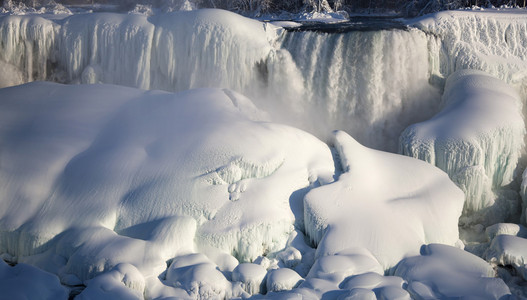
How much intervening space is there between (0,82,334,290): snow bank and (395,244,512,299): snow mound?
1083mm

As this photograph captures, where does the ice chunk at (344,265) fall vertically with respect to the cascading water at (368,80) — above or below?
below

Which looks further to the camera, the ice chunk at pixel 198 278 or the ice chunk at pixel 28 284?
the ice chunk at pixel 198 278

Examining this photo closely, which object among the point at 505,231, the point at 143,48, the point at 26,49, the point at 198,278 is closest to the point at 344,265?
the point at 198,278

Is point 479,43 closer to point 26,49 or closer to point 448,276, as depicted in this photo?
point 448,276

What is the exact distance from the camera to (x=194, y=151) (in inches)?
186

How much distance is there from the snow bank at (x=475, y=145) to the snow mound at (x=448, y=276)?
52.7 inches

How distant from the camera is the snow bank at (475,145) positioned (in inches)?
219

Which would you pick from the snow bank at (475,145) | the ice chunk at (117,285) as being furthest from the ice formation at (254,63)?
the ice chunk at (117,285)

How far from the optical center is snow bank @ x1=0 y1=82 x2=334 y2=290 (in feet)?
14.0

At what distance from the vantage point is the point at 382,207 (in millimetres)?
4750

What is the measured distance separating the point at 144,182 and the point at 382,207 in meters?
2.17

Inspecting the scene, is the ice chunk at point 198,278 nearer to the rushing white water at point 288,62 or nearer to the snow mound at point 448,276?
the snow mound at point 448,276

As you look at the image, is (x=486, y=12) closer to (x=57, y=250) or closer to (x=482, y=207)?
(x=482, y=207)

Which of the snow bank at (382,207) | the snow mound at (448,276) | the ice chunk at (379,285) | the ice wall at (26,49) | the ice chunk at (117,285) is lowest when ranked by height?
the ice chunk at (117,285)
